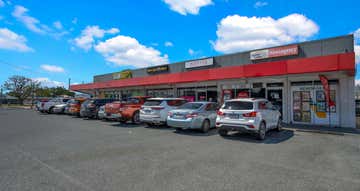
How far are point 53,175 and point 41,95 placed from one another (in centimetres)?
7400

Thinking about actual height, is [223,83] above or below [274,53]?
below

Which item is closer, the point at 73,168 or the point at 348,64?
the point at 73,168

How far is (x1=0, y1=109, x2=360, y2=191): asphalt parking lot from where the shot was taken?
13.1ft

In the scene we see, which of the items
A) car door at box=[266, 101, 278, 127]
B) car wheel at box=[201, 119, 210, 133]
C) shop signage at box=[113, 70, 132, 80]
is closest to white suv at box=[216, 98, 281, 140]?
car door at box=[266, 101, 278, 127]

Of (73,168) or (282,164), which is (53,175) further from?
(282,164)

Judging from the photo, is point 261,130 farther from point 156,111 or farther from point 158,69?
point 158,69

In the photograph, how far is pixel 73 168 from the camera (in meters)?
4.86

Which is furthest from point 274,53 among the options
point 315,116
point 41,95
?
point 41,95

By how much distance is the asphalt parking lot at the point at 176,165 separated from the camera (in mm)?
4008

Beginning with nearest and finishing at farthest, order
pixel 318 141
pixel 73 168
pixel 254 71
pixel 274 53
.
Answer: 1. pixel 73 168
2. pixel 318 141
3. pixel 254 71
4. pixel 274 53

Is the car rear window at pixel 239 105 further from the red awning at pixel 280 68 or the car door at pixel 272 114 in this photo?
the red awning at pixel 280 68

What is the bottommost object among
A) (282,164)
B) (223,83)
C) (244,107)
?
(282,164)

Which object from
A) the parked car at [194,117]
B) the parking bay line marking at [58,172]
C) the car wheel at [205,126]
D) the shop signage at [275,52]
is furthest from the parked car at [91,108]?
the shop signage at [275,52]

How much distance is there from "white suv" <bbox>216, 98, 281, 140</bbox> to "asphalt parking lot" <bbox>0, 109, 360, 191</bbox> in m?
0.64
